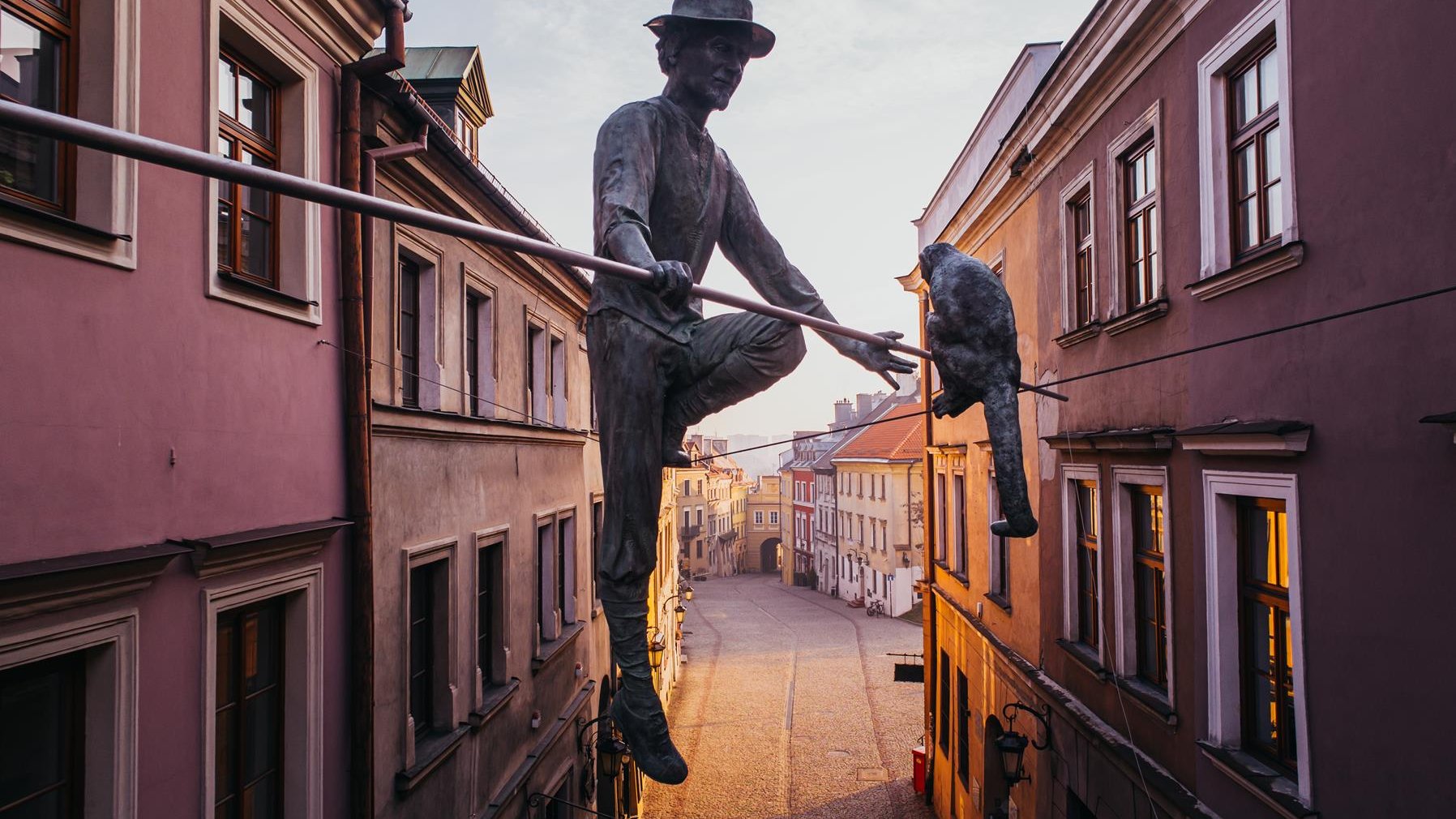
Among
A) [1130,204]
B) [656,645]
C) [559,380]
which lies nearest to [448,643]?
[559,380]

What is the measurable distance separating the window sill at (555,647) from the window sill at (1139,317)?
865 centimetres

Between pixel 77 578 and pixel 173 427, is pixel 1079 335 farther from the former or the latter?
pixel 77 578

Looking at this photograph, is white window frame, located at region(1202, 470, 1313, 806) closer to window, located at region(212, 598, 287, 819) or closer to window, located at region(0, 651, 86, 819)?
window, located at region(212, 598, 287, 819)

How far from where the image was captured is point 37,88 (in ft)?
17.9

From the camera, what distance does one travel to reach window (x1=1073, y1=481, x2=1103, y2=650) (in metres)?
11.2

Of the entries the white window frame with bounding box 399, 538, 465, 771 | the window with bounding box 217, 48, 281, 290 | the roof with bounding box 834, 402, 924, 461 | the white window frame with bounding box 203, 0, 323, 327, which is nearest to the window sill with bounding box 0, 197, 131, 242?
the window with bounding box 217, 48, 281, 290

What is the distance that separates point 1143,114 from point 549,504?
385 inches

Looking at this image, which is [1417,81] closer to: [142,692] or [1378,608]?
[1378,608]

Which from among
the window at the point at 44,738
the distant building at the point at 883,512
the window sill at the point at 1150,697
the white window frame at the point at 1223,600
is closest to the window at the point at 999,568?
Result: the window sill at the point at 1150,697

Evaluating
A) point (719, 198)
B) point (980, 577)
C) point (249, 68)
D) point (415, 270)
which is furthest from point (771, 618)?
point (719, 198)

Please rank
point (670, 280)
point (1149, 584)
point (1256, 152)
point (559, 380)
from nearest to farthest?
point (670, 280) → point (1256, 152) → point (1149, 584) → point (559, 380)

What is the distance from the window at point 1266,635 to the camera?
24.2 ft

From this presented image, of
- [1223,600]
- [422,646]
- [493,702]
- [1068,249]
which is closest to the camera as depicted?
[1223,600]

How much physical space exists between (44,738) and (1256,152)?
28.7ft
